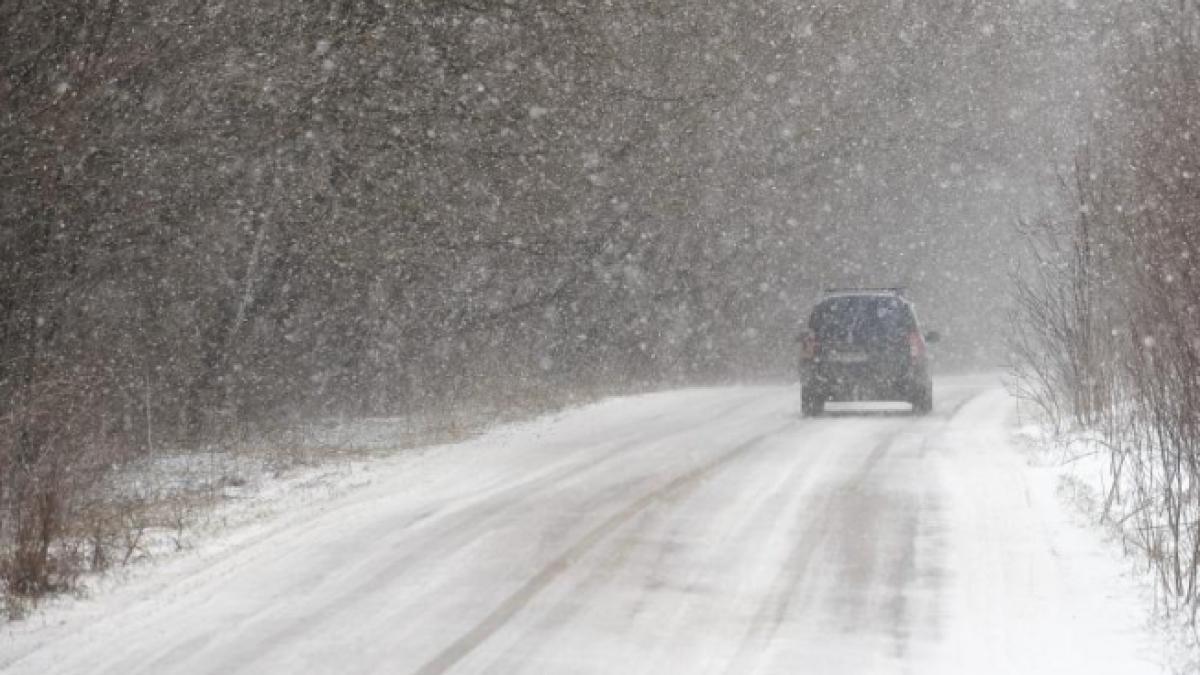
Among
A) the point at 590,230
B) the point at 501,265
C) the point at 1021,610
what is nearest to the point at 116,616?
the point at 1021,610

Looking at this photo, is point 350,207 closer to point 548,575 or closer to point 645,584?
point 548,575

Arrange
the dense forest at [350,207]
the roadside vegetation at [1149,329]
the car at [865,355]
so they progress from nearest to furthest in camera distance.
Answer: the roadside vegetation at [1149,329]
the dense forest at [350,207]
the car at [865,355]

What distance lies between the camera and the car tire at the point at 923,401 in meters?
23.5

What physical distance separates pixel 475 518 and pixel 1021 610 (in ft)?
16.0

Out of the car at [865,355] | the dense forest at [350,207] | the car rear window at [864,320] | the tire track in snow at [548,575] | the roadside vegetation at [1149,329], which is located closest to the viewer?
the tire track in snow at [548,575]

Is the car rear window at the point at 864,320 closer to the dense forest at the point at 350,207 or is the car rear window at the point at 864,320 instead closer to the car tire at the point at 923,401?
the car tire at the point at 923,401

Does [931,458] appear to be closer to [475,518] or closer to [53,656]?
[475,518]

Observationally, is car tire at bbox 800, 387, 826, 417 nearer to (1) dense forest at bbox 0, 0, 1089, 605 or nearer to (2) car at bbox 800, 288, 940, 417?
(2) car at bbox 800, 288, 940, 417

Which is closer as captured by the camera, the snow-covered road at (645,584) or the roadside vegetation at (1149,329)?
the snow-covered road at (645,584)

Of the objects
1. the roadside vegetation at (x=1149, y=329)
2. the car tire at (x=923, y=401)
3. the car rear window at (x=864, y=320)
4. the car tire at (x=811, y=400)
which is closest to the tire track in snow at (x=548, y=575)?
the roadside vegetation at (x=1149, y=329)

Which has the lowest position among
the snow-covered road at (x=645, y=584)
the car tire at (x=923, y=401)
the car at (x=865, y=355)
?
the snow-covered road at (x=645, y=584)

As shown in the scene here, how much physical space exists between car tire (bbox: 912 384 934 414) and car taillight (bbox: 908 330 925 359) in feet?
1.72

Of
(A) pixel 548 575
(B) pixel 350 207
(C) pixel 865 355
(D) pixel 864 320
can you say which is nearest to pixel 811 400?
(C) pixel 865 355

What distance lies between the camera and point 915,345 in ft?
76.6
